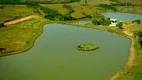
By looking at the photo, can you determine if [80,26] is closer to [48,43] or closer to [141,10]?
[48,43]

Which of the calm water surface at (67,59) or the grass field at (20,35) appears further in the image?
the grass field at (20,35)

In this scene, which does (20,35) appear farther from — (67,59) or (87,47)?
(67,59)

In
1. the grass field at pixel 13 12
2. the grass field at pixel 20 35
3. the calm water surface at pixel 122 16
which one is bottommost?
the calm water surface at pixel 122 16

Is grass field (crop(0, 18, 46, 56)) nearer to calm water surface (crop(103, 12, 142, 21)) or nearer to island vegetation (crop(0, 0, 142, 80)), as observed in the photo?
island vegetation (crop(0, 0, 142, 80))

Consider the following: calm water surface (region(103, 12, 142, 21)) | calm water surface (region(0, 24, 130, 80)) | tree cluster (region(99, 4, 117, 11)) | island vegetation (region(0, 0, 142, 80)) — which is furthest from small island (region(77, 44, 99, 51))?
tree cluster (region(99, 4, 117, 11))

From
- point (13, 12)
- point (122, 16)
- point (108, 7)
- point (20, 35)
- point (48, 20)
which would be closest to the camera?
point (20, 35)

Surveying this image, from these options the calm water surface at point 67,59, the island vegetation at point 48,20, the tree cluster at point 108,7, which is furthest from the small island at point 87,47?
the tree cluster at point 108,7

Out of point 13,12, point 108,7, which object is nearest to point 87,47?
point 13,12

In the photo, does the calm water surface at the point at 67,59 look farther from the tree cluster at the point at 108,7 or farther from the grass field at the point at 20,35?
the tree cluster at the point at 108,7
